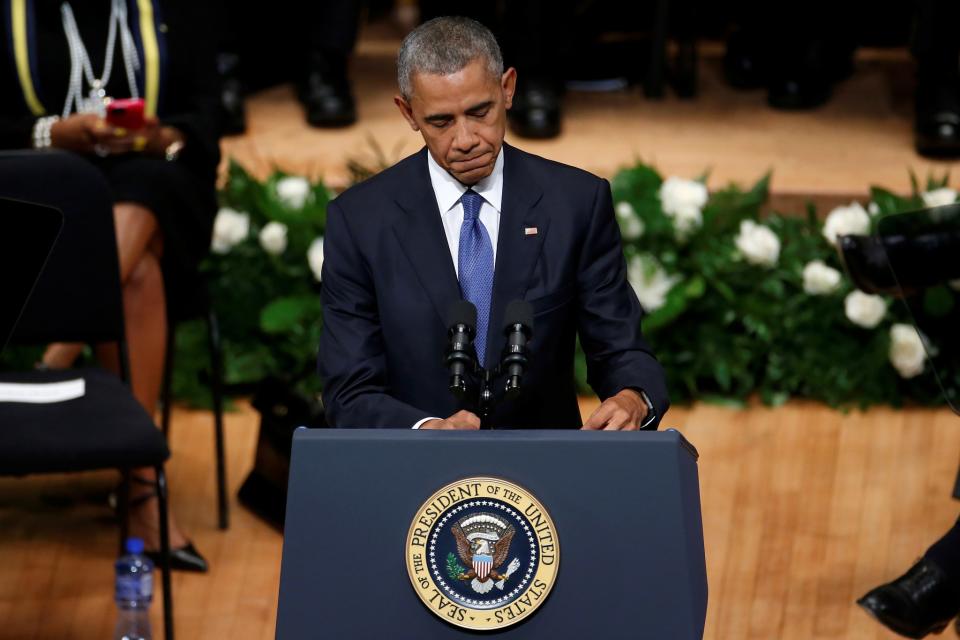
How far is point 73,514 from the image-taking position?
14.5 ft

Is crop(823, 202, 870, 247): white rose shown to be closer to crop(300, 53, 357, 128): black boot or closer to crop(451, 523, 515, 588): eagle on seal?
crop(300, 53, 357, 128): black boot

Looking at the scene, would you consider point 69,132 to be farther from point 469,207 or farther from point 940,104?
point 940,104

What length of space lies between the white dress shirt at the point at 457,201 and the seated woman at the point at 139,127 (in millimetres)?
1401

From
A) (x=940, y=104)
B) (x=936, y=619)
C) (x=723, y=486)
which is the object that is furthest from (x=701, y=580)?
(x=940, y=104)

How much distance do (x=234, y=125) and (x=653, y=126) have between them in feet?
4.54

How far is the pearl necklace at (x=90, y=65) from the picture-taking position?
427 centimetres

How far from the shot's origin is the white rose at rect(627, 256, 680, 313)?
4789 millimetres

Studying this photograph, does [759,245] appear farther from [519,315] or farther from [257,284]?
[519,315]

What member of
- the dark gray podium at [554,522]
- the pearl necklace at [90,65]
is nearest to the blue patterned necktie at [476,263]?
the dark gray podium at [554,522]

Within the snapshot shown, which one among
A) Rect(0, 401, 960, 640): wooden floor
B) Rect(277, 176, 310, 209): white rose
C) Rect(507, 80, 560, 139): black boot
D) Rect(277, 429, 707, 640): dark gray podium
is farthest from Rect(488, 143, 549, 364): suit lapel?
Rect(507, 80, 560, 139): black boot

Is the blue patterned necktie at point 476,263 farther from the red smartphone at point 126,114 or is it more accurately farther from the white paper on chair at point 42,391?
the red smartphone at point 126,114

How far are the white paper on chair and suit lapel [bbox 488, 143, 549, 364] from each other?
49.3 inches

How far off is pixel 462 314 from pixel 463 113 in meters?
0.38

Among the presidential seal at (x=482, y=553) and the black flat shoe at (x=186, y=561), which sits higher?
the presidential seal at (x=482, y=553)
